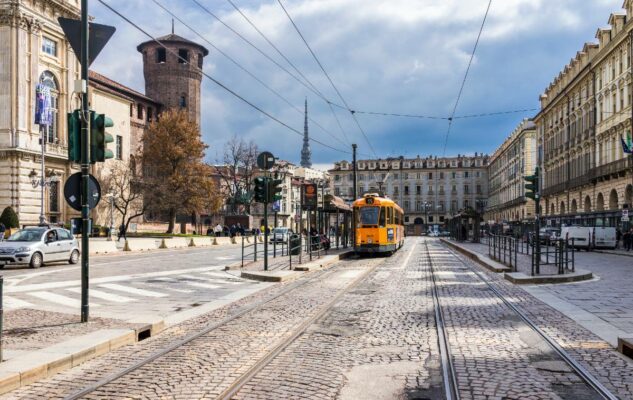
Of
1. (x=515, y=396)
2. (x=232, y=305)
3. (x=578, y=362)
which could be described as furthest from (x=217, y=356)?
(x=232, y=305)

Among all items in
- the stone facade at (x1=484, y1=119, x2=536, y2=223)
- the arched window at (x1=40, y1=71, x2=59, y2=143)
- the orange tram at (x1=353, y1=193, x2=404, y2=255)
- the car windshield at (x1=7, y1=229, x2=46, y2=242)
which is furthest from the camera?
the stone facade at (x1=484, y1=119, x2=536, y2=223)

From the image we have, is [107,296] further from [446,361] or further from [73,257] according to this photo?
[73,257]

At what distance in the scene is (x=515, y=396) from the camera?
5.58 metres

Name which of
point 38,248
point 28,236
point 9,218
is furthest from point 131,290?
point 9,218

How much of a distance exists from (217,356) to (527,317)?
5477 mm

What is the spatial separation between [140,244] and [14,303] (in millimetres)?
28524

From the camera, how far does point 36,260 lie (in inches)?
933

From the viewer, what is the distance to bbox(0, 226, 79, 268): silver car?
75.9 ft

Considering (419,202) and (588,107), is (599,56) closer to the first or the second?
(588,107)

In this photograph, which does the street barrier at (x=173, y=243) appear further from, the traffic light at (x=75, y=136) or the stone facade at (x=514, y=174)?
the stone facade at (x=514, y=174)

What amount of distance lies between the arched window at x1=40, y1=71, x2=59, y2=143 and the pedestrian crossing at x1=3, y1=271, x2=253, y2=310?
3637 centimetres

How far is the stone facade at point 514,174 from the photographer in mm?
84562

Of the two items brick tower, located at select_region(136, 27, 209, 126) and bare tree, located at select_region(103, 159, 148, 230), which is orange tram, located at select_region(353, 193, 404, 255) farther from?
brick tower, located at select_region(136, 27, 209, 126)

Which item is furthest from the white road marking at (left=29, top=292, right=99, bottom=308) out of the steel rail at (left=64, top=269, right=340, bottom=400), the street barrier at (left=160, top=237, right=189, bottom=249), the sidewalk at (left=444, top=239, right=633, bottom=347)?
the street barrier at (left=160, top=237, right=189, bottom=249)
